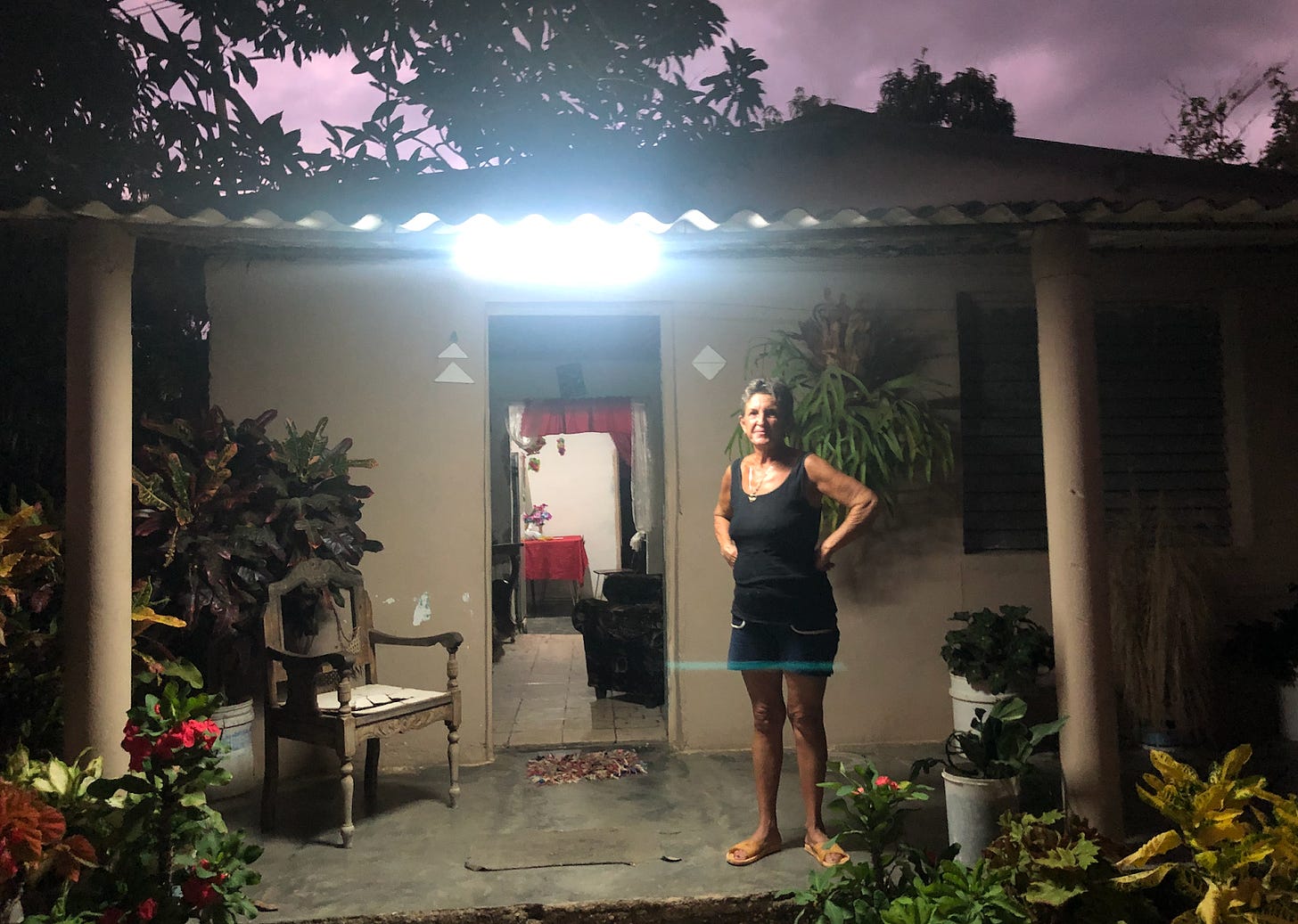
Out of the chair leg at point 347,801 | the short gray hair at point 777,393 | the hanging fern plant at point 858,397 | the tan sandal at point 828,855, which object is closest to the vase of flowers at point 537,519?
the hanging fern plant at point 858,397

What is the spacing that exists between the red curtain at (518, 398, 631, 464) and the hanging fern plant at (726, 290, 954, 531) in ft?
15.7

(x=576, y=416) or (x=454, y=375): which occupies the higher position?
(x=576, y=416)

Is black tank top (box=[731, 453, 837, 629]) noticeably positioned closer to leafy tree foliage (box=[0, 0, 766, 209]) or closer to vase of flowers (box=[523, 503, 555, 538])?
leafy tree foliage (box=[0, 0, 766, 209])

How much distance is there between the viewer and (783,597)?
10.8 ft

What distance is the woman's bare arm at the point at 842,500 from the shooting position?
3215mm

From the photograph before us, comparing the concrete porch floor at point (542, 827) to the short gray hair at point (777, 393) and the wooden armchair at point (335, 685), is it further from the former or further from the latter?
the short gray hair at point (777, 393)

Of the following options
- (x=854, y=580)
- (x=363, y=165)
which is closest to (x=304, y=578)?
(x=854, y=580)

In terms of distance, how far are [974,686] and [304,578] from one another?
3102 millimetres

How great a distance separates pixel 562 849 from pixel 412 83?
5988 mm

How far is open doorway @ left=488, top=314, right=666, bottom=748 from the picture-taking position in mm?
5977

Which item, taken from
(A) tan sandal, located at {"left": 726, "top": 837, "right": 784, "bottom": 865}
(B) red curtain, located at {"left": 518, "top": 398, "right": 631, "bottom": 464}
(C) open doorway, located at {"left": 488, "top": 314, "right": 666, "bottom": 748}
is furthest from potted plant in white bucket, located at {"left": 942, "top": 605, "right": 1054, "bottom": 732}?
(B) red curtain, located at {"left": 518, "top": 398, "right": 631, "bottom": 464}

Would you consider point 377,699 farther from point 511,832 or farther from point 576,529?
point 576,529

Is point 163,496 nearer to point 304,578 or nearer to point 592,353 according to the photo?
point 304,578

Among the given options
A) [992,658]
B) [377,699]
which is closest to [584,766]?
[377,699]
